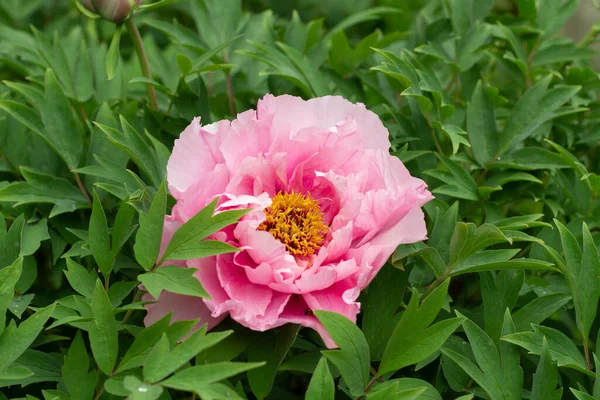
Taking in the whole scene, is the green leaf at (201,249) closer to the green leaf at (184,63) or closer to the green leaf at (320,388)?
the green leaf at (320,388)

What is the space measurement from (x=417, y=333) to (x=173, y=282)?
→ 19cm

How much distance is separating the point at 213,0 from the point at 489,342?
1.90ft

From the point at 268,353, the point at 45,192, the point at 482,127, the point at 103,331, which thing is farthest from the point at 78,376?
the point at 482,127

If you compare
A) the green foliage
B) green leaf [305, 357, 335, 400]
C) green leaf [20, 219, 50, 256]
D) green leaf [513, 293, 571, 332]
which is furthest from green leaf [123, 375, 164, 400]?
green leaf [513, 293, 571, 332]

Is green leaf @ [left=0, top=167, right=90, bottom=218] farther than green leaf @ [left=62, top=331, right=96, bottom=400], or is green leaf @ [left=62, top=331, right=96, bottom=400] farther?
green leaf @ [left=0, top=167, right=90, bottom=218]

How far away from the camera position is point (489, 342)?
627 mm

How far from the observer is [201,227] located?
0.57 meters

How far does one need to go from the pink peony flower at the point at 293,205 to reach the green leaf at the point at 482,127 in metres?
0.19

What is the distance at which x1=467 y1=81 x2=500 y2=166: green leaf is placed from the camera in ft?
2.66

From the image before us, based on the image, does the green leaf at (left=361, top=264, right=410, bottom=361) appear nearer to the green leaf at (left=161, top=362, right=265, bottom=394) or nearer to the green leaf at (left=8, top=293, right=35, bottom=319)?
the green leaf at (left=161, top=362, right=265, bottom=394)

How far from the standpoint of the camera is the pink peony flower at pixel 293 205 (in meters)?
0.58

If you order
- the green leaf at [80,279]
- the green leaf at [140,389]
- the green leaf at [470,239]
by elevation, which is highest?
the green leaf at [470,239]

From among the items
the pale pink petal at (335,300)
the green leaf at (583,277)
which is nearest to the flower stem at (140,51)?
the pale pink petal at (335,300)

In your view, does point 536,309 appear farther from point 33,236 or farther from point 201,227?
point 33,236
